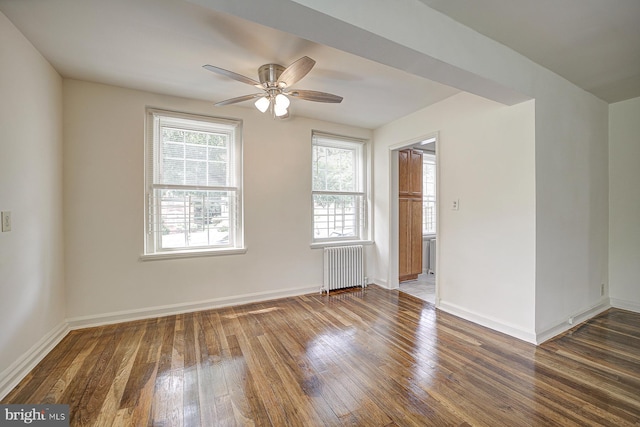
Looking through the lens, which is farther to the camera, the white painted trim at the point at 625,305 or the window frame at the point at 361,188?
the window frame at the point at 361,188

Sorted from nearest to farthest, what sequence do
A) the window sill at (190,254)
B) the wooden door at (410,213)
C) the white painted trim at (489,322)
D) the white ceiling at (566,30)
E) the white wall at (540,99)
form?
the white wall at (540,99), the white ceiling at (566,30), the white painted trim at (489,322), the window sill at (190,254), the wooden door at (410,213)

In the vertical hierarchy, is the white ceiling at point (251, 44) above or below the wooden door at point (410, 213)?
above

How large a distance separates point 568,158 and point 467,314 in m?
1.93

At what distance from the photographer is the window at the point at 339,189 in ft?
13.2

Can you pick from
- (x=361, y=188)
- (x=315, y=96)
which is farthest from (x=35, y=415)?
(x=361, y=188)

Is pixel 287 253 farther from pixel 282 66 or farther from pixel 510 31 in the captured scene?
pixel 510 31

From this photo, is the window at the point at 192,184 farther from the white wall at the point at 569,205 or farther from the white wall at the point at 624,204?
the white wall at the point at 624,204

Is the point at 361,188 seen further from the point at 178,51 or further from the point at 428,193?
the point at 178,51

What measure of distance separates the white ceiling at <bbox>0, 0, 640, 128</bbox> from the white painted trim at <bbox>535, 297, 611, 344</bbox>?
245cm

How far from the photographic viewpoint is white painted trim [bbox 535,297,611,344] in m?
2.49

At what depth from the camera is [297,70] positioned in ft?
6.60

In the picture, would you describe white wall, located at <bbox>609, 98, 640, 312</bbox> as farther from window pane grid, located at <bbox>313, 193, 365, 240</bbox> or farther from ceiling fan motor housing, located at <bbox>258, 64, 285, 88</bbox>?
ceiling fan motor housing, located at <bbox>258, 64, 285, 88</bbox>

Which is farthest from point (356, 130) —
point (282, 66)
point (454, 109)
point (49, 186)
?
point (49, 186)

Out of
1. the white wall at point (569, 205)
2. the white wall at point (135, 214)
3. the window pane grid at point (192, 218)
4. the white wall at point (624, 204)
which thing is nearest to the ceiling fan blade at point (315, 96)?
the white wall at point (135, 214)
